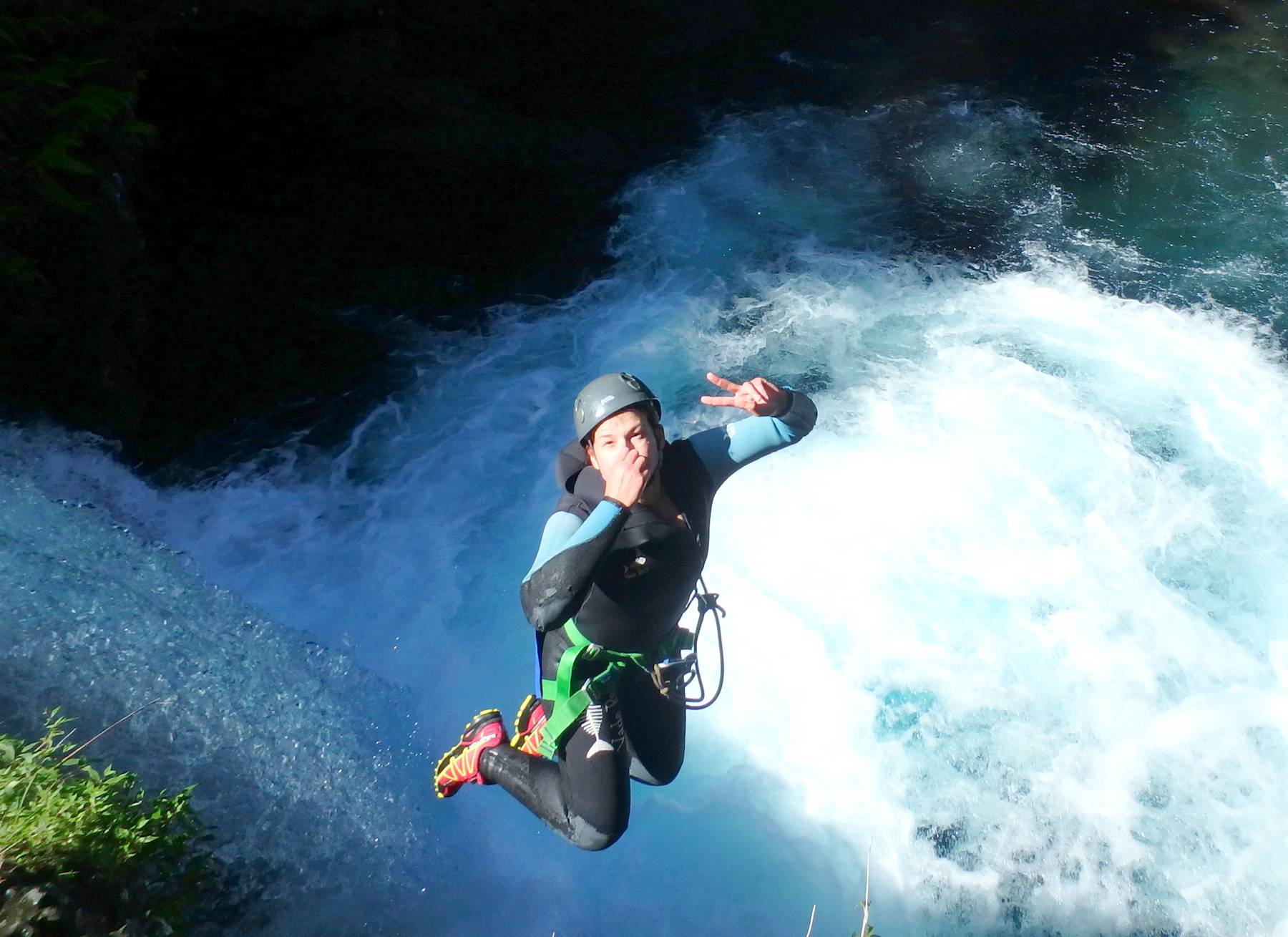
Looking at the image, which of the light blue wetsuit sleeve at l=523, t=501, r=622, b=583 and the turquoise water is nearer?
the light blue wetsuit sleeve at l=523, t=501, r=622, b=583

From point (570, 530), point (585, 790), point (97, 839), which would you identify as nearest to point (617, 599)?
point (570, 530)

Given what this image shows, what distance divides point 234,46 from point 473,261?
3.99m

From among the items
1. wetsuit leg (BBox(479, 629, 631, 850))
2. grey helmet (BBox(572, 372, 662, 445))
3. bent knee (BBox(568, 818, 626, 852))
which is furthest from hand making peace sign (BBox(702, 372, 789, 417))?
bent knee (BBox(568, 818, 626, 852))

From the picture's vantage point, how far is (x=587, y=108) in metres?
9.55

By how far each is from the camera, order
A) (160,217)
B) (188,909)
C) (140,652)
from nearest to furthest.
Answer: (188,909), (140,652), (160,217)

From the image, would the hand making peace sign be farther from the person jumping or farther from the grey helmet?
the grey helmet

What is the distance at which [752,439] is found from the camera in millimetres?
3938

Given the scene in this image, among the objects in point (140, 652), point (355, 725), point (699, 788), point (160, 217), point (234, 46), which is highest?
point (234, 46)

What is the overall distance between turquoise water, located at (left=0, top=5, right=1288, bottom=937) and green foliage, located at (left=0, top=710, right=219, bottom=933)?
23.1 inches

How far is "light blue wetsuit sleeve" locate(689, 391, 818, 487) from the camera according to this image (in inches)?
155

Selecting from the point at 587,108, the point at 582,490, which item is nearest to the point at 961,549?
the point at 582,490

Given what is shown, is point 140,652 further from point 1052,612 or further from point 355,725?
point 1052,612

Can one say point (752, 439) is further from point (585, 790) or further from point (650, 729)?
point (585, 790)

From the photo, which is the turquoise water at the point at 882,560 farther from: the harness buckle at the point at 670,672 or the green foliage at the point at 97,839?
the harness buckle at the point at 670,672
